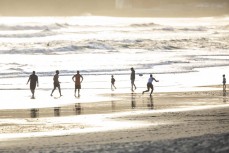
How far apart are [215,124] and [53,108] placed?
822 centimetres

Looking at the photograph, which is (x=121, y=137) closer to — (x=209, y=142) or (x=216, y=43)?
(x=209, y=142)

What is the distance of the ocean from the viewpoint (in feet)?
135

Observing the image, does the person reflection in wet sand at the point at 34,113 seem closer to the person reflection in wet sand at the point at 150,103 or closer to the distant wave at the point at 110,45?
the person reflection in wet sand at the point at 150,103

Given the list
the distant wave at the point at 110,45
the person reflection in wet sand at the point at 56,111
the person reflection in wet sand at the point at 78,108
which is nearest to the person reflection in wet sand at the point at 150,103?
the person reflection in wet sand at the point at 78,108

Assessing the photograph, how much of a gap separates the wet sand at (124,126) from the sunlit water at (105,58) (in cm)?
595

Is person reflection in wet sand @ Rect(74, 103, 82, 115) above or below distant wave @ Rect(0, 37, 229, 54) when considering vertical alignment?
below

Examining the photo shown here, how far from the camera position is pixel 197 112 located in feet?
74.9

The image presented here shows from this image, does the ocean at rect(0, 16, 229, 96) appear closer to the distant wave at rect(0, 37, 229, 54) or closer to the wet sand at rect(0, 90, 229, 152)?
the distant wave at rect(0, 37, 229, 54)

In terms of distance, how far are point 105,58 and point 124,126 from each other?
55.3m

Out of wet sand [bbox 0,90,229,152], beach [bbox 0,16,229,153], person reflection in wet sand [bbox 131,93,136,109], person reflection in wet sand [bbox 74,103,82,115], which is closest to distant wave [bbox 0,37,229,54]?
beach [bbox 0,16,229,153]

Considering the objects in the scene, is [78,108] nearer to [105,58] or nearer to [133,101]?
[133,101]

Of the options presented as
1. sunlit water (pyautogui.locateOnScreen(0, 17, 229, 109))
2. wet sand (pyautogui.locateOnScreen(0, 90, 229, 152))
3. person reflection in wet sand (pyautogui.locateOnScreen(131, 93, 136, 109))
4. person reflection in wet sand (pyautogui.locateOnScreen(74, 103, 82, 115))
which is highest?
sunlit water (pyautogui.locateOnScreen(0, 17, 229, 109))

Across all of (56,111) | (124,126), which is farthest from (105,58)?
(124,126)

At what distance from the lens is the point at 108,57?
77.6m
